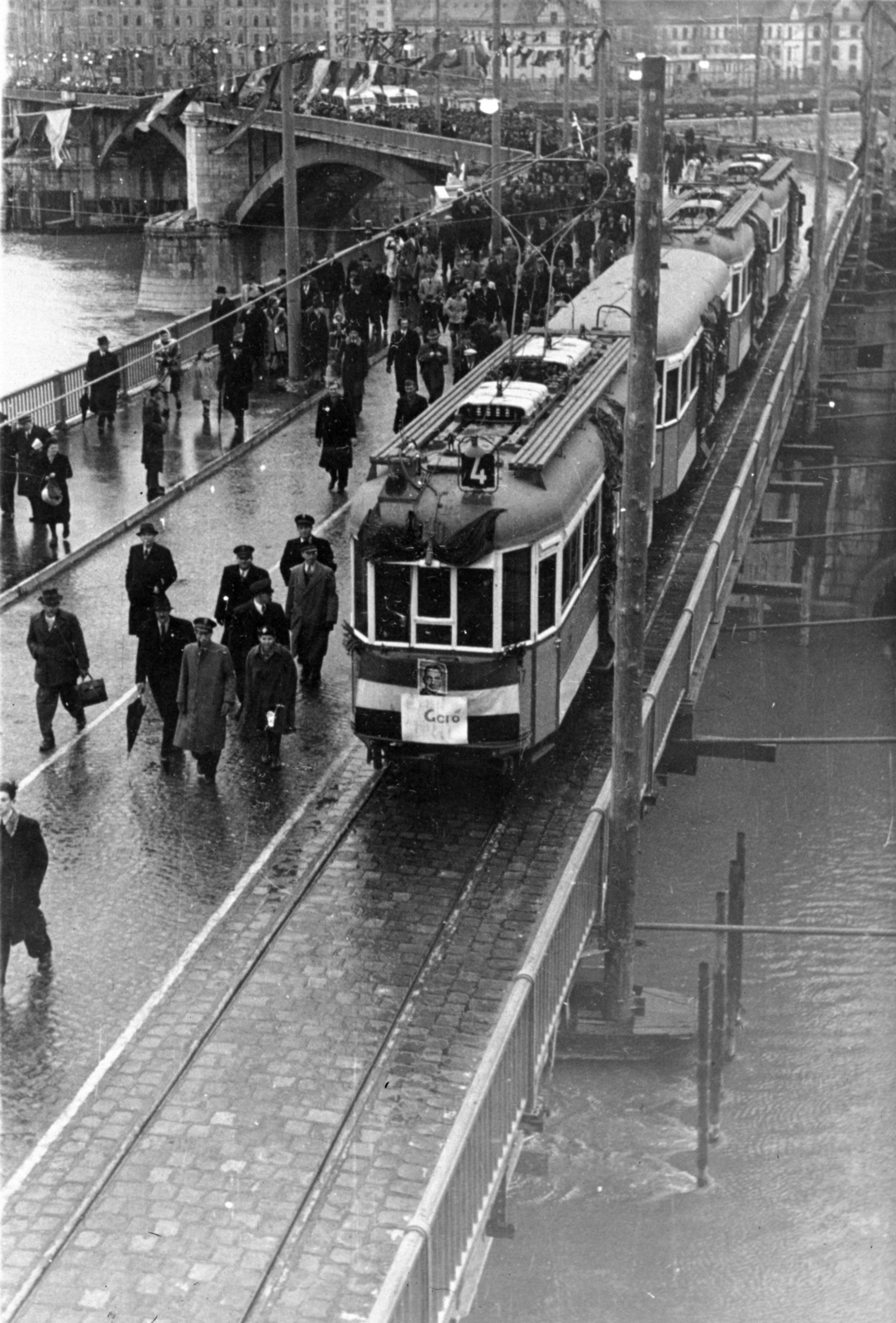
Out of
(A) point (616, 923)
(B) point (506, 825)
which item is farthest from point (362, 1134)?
(B) point (506, 825)

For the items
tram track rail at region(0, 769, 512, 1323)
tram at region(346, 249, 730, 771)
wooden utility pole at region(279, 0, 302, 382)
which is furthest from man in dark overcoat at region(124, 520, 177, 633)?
wooden utility pole at region(279, 0, 302, 382)

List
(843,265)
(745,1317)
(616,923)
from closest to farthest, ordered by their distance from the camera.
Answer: (616,923), (745,1317), (843,265)

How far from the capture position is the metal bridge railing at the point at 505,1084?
29.2 ft

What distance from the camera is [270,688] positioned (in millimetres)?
16625

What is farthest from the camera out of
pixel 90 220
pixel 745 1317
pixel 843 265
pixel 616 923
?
pixel 90 220

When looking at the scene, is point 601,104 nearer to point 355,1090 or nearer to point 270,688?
point 270,688

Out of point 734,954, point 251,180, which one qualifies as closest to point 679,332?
point 734,954

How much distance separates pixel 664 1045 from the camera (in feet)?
57.5

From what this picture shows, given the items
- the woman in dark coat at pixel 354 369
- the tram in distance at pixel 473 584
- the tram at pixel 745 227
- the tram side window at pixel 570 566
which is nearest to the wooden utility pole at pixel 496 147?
the tram at pixel 745 227

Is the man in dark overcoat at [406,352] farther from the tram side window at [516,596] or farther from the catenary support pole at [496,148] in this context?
the tram side window at [516,596]

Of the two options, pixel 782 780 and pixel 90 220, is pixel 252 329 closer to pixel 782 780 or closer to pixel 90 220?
pixel 782 780

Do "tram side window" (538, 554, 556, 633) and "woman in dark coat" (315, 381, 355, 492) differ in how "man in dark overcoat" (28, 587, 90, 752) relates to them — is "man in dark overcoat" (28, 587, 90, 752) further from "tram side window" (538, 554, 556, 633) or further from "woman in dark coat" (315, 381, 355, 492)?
"woman in dark coat" (315, 381, 355, 492)

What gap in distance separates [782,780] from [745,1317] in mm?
11727

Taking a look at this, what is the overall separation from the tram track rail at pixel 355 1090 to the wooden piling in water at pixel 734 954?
414 centimetres
